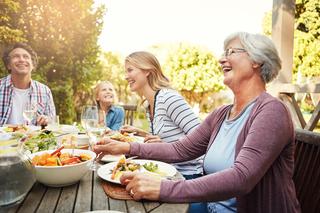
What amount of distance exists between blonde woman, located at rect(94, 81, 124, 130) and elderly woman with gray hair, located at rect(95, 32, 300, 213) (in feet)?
6.02

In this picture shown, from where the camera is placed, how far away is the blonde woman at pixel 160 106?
2076mm

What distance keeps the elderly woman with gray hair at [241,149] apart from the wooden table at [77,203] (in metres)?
0.04

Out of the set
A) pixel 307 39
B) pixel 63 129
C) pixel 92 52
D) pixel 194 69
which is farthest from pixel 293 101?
pixel 194 69

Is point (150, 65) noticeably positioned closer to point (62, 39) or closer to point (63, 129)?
point (63, 129)

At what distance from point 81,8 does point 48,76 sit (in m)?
1.60

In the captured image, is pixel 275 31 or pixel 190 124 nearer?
pixel 190 124

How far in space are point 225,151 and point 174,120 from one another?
681 mm

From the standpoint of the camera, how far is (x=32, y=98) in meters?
3.38

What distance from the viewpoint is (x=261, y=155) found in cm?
120

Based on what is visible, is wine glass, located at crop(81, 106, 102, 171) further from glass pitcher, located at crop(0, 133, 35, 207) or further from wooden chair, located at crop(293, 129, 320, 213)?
wooden chair, located at crop(293, 129, 320, 213)

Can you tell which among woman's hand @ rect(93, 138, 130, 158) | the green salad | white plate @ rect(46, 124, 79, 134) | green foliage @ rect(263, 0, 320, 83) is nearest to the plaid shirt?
white plate @ rect(46, 124, 79, 134)

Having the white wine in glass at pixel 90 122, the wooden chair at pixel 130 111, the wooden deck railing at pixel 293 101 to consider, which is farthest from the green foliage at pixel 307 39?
the white wine in glass at pixel 90 122

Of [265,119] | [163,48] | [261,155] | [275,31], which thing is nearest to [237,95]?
[265,119]

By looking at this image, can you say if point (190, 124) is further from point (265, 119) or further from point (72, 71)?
point (72, 71)
